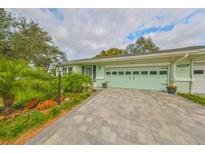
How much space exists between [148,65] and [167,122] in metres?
6.30

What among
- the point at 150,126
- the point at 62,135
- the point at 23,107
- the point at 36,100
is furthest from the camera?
the point at 36,100

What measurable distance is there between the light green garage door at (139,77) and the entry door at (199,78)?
5.86ft

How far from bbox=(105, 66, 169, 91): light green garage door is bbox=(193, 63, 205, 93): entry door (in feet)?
5.86

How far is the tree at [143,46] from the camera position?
1033 inches

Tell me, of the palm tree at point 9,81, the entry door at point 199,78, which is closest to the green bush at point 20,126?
the palm tree at point 9,81

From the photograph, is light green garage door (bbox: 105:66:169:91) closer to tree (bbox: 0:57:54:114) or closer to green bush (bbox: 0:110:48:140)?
tree (bbox: 0:57:54:114)

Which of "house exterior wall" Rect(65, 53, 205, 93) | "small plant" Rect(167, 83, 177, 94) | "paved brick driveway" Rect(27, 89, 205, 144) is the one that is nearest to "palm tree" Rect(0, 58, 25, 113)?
"paved brick driveway" Rect(27, 89, 205, 144)

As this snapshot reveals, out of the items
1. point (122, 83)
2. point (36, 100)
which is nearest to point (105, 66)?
point (122, 83)

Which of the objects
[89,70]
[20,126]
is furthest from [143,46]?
[20,126]

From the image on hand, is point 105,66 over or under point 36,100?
over

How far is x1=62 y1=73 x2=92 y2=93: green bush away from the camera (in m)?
6.67

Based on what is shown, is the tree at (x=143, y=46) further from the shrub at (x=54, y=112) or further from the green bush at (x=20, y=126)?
the green bush at (x=20, y=126)
